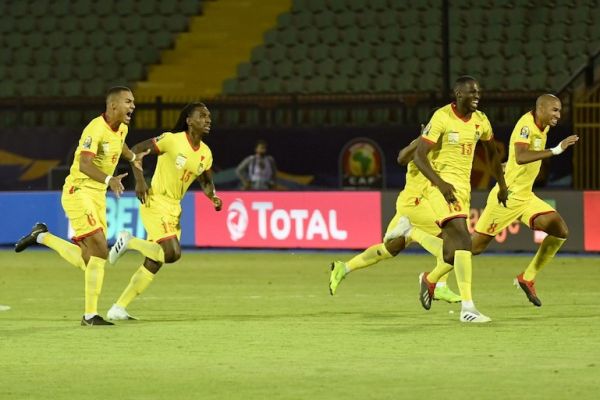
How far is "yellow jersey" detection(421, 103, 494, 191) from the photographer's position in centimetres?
1402

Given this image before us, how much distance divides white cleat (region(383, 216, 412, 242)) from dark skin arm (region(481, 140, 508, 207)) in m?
0.93

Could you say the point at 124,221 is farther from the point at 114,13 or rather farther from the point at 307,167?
the point at 114,13

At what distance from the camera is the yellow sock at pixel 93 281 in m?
13.5

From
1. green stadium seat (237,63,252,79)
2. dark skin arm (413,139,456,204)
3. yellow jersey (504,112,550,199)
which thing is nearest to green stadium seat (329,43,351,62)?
green stadium seat (237,63,252,79)

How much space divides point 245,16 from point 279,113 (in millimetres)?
5595

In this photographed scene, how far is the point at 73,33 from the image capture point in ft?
113

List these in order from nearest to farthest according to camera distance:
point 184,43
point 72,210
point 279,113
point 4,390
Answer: point 4,390 < point 72,210 < point 279,113 < point 184,43

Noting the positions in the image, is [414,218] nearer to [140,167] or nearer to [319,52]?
[140,167]

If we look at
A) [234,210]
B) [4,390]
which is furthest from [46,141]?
[4,390]

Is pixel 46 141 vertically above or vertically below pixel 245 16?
below

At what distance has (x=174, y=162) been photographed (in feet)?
47.2

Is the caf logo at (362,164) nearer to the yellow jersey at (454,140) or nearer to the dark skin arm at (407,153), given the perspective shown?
→ the dark skin arm at (407,153)

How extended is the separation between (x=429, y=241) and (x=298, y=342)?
3.18 m

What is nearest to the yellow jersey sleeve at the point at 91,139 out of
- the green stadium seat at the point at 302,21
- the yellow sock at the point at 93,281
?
the yellow sock at the point at 93,281
